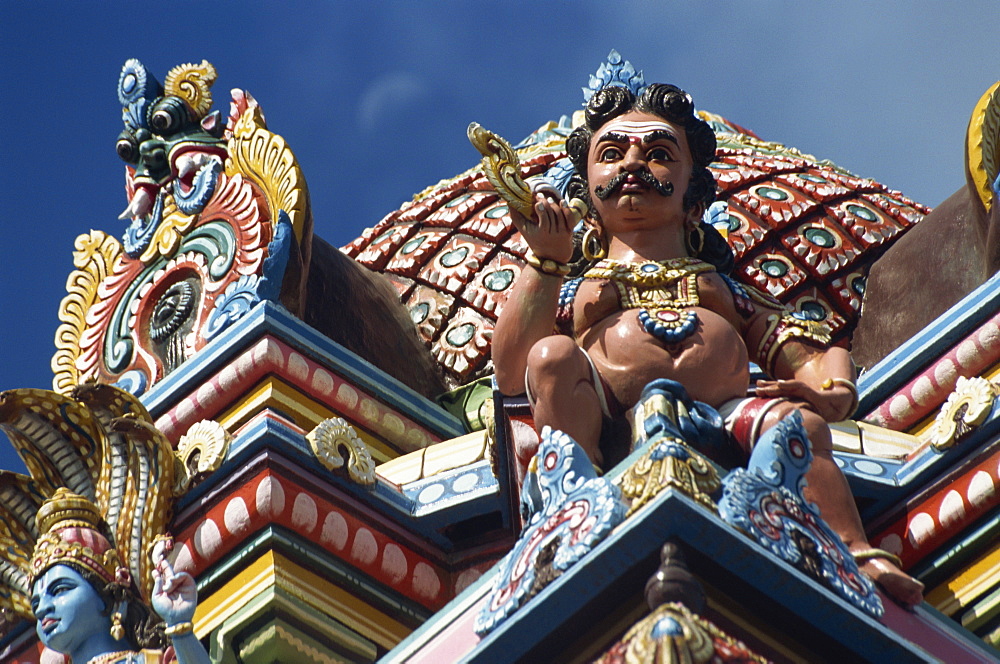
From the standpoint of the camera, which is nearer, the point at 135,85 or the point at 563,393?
the point at 563,393

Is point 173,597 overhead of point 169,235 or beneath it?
beneath

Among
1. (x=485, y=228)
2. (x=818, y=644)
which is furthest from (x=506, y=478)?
(x=485, y=228)

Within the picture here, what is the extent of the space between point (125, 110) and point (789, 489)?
661cm

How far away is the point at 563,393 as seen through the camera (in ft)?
25.4

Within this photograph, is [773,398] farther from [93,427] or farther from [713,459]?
[93,427]

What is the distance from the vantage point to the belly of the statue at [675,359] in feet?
26.4

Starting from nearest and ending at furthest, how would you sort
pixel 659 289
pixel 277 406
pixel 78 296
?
pixel 659 289
pixel 277 406
pixel 78 296

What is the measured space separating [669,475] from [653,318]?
1575 mm

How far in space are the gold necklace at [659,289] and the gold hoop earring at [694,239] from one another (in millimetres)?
154

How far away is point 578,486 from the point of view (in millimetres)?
6996

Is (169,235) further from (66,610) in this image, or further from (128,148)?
(66,610)

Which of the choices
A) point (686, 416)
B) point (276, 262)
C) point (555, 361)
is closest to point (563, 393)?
point (555, 361)

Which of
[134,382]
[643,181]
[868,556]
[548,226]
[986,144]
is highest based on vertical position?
[986,144]

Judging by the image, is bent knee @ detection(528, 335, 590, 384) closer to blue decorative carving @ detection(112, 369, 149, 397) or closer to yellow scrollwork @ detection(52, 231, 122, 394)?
blue decorative carving @ detection(112, 369, 149, 397)
